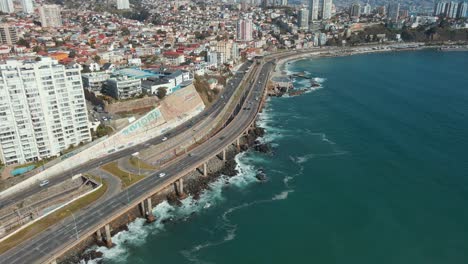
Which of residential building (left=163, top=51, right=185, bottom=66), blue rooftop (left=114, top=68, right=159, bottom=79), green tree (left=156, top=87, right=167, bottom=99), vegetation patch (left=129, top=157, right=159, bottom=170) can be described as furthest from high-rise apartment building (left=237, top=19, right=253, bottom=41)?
vegetation patch (left=129, top=157, right=159, bottom=170)

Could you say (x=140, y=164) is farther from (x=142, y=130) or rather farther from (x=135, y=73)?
(x=135, y=73)

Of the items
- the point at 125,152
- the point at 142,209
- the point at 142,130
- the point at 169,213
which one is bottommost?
the point at 169,213

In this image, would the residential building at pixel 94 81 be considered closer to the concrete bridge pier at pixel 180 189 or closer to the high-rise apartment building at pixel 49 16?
the concrete bridge pier at pixel 180 189

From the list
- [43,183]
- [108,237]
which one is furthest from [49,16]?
[108,237]

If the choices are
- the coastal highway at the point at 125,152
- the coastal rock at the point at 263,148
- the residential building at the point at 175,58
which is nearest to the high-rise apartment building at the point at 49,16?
the residential building at the point at 175,58

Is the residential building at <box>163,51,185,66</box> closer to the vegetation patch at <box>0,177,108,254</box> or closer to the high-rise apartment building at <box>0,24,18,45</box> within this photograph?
the high-rise apartment building at <box>0,24,18,45</box>

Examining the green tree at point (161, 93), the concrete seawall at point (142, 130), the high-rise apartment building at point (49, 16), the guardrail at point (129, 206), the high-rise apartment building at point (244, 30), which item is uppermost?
the high-rise apartment building at point (49, 16)

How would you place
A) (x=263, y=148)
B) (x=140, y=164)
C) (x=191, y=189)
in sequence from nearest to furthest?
1. (x=191, y=189)
2. (x=140, y=164)
3. (x=263, y=148)
